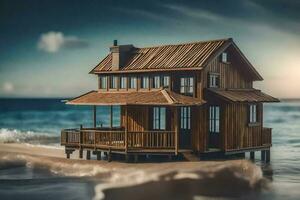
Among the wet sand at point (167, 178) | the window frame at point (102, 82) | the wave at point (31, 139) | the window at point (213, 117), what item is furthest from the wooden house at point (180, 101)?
the wave at point (31, 139)

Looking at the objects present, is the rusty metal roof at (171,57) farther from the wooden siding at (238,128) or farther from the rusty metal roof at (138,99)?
the wooden siding at (238,128)

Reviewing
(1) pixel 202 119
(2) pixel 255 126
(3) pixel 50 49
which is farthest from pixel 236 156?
(3) pixel 50 49

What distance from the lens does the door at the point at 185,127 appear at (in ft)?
88.2

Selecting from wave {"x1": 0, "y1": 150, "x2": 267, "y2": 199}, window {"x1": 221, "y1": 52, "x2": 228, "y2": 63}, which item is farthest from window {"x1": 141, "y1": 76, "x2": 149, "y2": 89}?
wave {"x1": 0, "y1": 150, "x2": 267, "y2": 199}

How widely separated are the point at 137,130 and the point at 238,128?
4.88m

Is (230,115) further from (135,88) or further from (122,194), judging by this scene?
(122,194)

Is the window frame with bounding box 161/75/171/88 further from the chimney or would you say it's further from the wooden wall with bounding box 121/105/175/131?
the chimney

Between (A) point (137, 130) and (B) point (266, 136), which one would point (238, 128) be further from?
(A) point (137, 130)

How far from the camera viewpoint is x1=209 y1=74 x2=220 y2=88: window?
26531 millimetres

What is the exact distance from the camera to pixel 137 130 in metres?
27.0

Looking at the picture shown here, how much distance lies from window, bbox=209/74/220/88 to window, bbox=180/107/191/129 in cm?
161

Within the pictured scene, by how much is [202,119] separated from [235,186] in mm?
3999

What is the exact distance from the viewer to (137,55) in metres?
→ 29.5

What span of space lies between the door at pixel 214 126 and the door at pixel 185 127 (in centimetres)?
102
